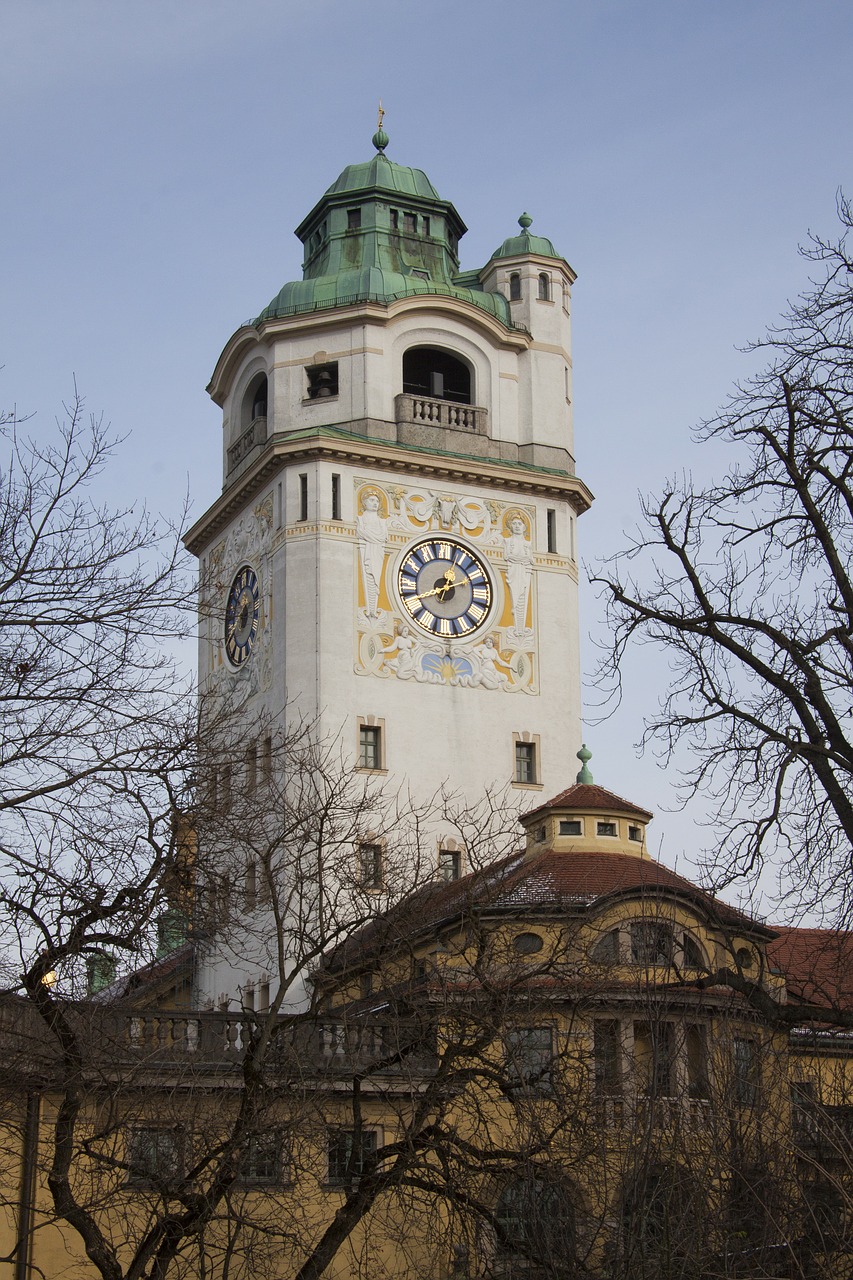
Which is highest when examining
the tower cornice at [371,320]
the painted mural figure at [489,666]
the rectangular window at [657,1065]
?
the tower cornice at [371,320]

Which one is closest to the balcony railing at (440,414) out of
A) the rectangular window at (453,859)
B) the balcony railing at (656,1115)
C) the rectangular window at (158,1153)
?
the rectangular window at (453,859)

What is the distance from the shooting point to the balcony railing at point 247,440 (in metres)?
53.5

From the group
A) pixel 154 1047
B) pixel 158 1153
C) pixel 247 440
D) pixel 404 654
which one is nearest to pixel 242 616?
pixel 247 440

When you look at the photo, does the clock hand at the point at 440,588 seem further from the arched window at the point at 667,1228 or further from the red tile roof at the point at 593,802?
the arched window at the point at 667,1228

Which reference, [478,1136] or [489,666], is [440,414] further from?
[478,1136]

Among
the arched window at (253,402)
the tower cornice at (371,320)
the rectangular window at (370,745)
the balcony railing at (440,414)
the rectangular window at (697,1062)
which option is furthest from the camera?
the arched window at (253,402)

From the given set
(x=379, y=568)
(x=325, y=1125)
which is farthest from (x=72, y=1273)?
(x=379, y=568)

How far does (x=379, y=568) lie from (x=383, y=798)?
601cm

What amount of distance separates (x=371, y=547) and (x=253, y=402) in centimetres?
835

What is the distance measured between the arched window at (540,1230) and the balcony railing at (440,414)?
3301 centimetres

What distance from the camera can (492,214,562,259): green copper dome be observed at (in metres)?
56.1

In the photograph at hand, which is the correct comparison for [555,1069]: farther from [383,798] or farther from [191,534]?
[191,534]

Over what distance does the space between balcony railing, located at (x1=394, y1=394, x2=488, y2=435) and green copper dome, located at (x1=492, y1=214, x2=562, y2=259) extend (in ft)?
17.6

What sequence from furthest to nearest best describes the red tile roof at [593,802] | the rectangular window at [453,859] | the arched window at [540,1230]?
1. the rectangular window at [453,859]
2. the red tile roof at [593,802]
3. the arched window at [540,1230]
